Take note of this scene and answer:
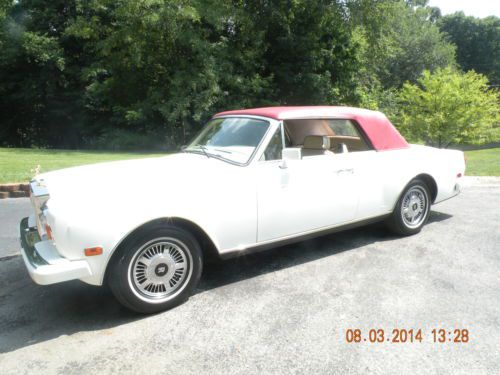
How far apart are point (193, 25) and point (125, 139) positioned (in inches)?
275

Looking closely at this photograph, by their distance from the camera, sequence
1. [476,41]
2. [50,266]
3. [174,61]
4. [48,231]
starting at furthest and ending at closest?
[476,41] < [174,61] < [48,231] < [50,266]

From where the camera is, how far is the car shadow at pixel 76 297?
278 cm

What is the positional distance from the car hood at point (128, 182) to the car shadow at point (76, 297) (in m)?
0.91

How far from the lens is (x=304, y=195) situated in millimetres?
3609

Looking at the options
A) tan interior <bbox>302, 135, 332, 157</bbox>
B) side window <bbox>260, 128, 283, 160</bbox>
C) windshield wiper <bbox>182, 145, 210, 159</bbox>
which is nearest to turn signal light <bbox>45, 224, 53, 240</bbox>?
windshield wiper <bbox>182, 145, 210, 159</bbox>

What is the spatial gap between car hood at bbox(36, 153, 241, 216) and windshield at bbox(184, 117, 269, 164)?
0.49 feet

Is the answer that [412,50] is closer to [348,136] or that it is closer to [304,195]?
[348,136]

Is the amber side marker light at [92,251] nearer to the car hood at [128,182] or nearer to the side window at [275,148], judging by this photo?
the car hood at [128,182]

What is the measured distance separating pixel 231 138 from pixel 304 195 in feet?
3.08

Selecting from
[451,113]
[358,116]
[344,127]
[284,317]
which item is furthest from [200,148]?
[451,113]

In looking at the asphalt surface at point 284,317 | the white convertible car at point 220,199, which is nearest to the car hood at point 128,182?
the white convertible car at point 220,199

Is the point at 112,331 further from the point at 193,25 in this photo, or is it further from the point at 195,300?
the point at 193,25

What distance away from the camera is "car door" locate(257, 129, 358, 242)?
11.2 feet

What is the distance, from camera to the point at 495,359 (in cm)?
235
